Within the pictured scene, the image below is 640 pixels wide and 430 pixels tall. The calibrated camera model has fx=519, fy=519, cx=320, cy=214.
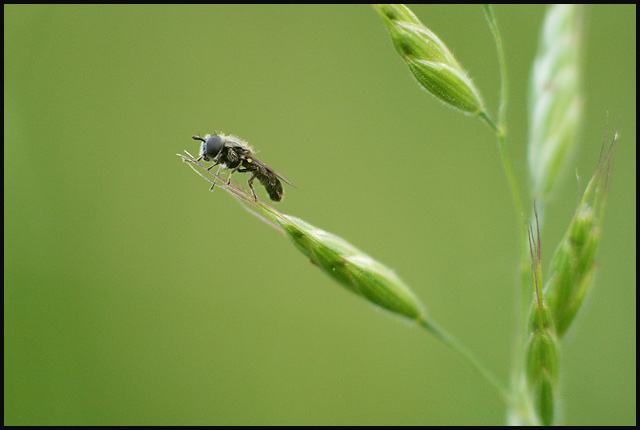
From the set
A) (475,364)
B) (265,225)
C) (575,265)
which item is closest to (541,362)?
(475,364)

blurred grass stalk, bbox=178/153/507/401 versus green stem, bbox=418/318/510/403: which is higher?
blurred grass stalk, bbox=178/153/507/401

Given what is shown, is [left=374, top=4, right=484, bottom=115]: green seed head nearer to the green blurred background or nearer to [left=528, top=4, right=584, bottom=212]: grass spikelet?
[left=528, top=4, right=584, bottom=212]: grass spikelet

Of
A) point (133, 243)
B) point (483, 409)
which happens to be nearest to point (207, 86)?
point (133, 243)

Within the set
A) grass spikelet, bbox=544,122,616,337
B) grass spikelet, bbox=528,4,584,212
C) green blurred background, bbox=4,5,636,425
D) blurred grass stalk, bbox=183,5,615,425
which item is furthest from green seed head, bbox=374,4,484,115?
green blurred background, bbox=4,5,636,425

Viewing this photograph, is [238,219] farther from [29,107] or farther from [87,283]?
[29,107]

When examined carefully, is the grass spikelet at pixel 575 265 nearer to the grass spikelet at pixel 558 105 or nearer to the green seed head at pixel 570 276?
the green seed head at pixel 570 276

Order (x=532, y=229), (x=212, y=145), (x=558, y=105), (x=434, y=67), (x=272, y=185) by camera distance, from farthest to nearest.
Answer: (x=272, y=185) → (x=212, y=145) → (x=558, y=105) → (x=434, y=67) → (x=532, y=229)

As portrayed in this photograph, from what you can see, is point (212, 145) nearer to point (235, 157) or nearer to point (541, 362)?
point (235, 157)

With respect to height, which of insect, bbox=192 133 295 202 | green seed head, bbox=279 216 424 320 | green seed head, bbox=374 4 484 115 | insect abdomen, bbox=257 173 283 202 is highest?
insect, bbox=192 133 295 202
